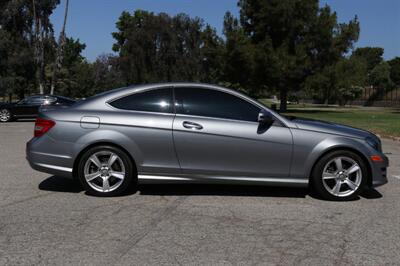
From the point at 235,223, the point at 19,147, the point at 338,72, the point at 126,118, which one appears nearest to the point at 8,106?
the point at 19,147

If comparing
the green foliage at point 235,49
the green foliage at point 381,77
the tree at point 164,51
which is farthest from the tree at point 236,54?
the green foliage at point 381,77

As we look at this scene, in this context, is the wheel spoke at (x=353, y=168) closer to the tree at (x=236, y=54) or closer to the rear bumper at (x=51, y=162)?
the rear bumper at (x=51, y=162)

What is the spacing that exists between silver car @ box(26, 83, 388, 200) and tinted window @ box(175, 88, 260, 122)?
1cm

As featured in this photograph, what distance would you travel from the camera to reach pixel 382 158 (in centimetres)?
644

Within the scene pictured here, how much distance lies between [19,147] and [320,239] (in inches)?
383

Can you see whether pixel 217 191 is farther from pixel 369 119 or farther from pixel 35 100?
pixel 369 119

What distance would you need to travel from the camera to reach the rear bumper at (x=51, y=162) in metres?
6.47

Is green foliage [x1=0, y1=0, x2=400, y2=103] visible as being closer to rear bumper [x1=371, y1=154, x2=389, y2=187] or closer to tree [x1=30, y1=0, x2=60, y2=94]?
tree [x1=30, y1=0, x2=60, y2=94]

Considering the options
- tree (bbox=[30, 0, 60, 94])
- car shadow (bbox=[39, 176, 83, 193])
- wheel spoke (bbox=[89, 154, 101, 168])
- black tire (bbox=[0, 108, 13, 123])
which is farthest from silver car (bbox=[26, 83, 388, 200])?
tree (bbox=[30, 0, 60, 94])

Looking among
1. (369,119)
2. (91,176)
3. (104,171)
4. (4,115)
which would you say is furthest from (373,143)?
(369,119)

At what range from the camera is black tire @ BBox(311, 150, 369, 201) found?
632 cm

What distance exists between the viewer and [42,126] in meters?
6.62

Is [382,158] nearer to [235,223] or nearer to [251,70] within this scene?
[235,223]

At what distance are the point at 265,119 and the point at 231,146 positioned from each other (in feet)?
1.84
